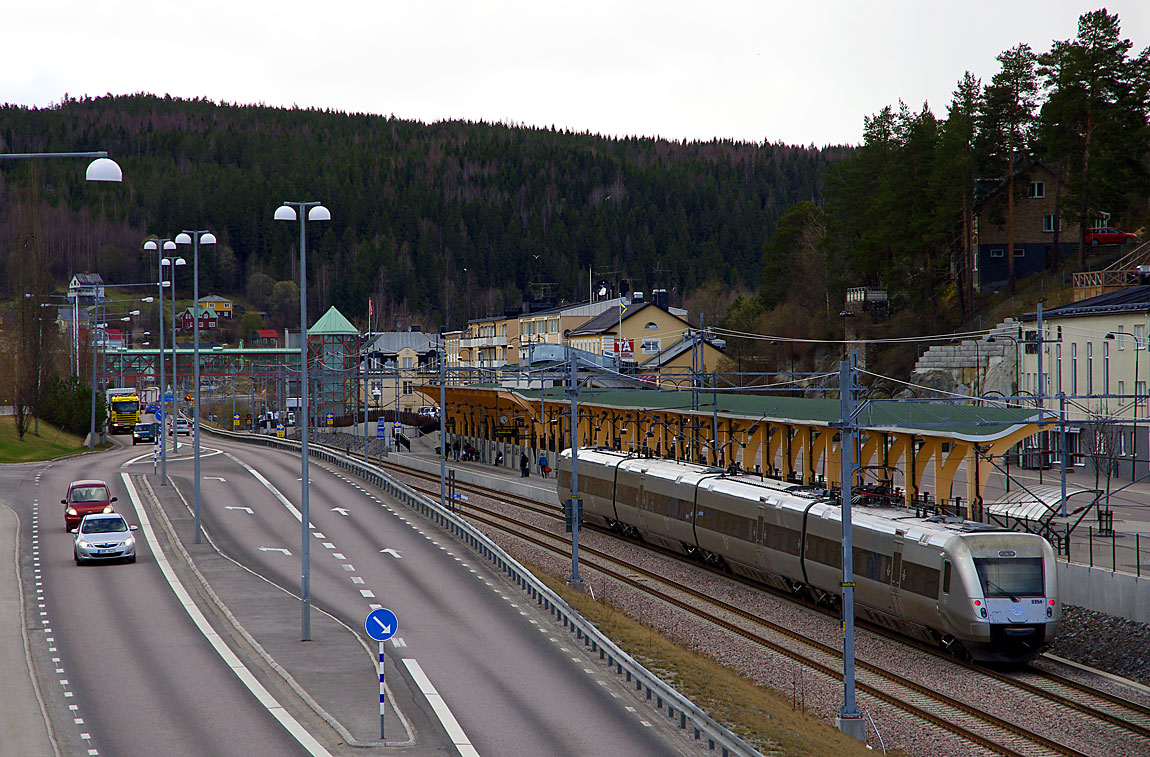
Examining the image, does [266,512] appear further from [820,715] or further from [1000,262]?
[1000,262]

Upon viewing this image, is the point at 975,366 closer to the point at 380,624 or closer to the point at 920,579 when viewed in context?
the point at 920,579

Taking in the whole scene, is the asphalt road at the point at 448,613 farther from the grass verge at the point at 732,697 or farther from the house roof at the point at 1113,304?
the house roof at the point at 1113,304

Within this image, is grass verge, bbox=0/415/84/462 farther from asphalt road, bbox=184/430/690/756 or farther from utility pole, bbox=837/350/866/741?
utility pole, bbox=837/350/866/741

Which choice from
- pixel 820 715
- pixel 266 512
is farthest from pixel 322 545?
pixel 820 715

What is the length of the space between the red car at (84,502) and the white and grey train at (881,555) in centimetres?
2079

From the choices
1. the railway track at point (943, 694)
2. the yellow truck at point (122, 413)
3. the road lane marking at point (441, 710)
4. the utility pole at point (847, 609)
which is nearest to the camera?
the road lane marking at point (441, 710)

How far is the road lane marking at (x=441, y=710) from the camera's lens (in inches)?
759

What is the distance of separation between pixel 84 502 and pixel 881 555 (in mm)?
29405

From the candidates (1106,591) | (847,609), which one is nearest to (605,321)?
(1106,591)

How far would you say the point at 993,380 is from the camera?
69.1 m

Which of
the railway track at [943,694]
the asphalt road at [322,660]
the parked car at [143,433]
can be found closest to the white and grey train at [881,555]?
the railway track at [943,694]

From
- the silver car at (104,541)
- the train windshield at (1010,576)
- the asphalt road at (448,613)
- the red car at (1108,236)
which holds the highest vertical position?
the red car at (1108,236)

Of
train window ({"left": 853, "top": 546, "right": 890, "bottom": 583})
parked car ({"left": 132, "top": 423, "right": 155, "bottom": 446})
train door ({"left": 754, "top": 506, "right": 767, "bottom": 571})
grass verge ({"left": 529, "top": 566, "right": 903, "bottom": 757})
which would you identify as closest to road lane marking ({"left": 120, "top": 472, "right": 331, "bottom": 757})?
grass verge ({"left": 529, "top": 566, "right": 903, "bottom": 757})

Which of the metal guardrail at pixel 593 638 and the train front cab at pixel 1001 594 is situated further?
the train front cab at pixel 1001 594
